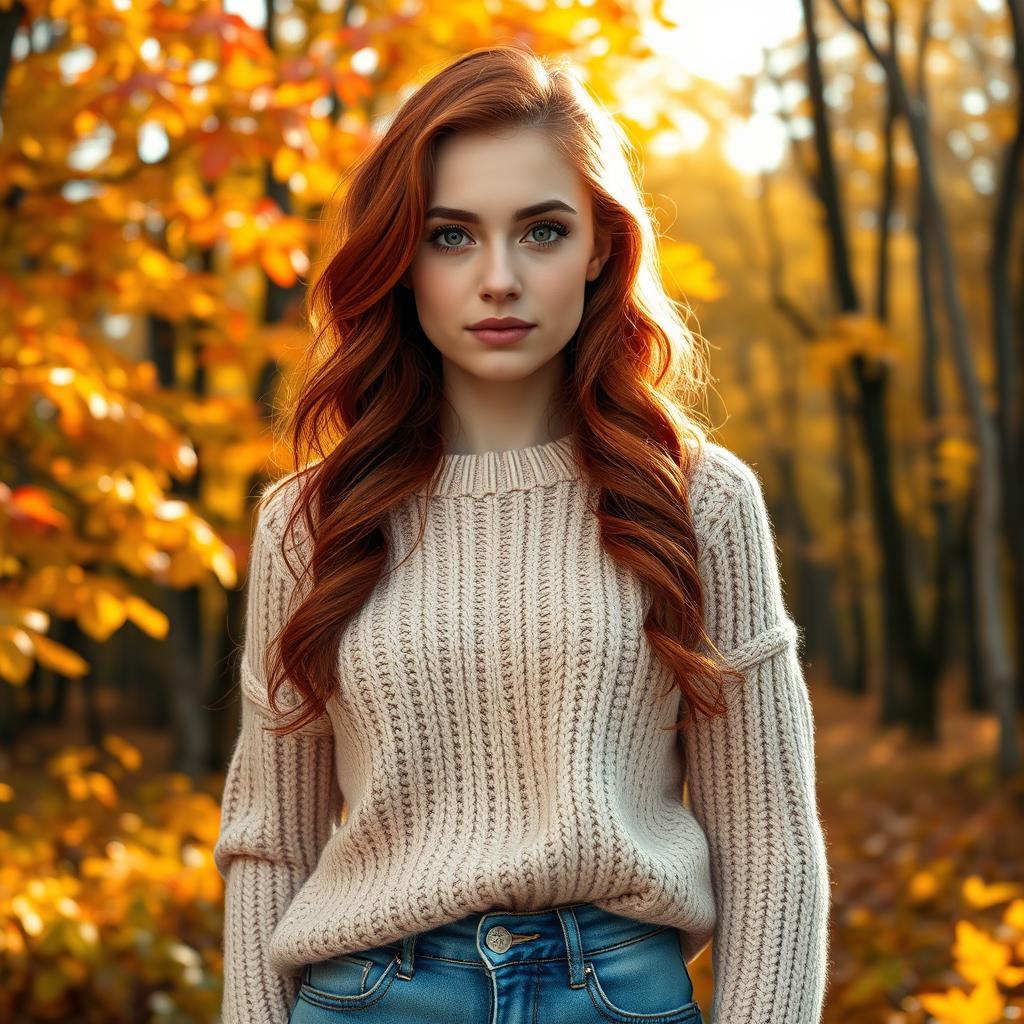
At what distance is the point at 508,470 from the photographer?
2.35 metres

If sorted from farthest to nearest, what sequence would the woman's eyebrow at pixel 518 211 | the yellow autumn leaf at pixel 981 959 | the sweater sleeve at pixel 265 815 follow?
the yellow autumn leaf at pixel 981 959
the sweater sleeve at pixel 265 815
the woman's eyebrow at pixel 518 211

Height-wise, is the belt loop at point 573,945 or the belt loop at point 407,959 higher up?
the belt loop at point 573,945

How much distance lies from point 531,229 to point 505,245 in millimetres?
63

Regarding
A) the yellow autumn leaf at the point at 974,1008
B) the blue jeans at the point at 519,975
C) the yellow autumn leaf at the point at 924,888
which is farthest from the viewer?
the yellow autumn leaf at the point at 924,888

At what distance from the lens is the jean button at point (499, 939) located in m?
2.05

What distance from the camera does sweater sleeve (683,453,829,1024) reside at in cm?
212

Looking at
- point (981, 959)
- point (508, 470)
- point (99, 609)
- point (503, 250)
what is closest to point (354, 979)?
point (508, 470)

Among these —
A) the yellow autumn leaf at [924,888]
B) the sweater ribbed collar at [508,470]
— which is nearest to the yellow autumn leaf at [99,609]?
the sweater ribbed collar at [508,470]

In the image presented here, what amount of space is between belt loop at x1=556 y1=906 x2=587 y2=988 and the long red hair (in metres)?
0.38

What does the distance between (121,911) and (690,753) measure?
3067mm

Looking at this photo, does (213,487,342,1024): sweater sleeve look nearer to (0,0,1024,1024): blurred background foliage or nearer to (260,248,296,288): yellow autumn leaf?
(0,0,1024,1024): blurred background foliage

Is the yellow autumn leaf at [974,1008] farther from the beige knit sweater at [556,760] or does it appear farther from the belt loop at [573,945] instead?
the belt loop at [573,945]

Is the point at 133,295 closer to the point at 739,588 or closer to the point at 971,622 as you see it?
the point at 739,588

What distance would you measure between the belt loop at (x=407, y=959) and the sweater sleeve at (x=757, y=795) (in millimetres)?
496
